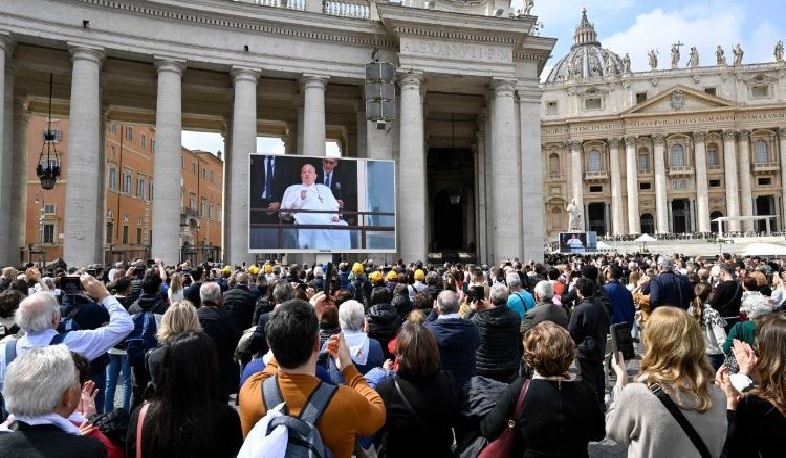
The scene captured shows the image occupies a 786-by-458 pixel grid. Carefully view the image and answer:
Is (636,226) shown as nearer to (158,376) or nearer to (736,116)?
(736,116)

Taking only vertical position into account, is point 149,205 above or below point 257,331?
above

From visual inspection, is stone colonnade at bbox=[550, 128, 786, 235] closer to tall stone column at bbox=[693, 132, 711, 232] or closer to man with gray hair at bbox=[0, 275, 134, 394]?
tall stone column at bbox=[693, 132, 711, 232]

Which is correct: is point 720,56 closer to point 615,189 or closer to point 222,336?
point 615,189

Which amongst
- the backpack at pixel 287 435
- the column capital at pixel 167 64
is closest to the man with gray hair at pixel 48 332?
the backpack at pixel 287 435

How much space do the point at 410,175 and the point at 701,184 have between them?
5642cm

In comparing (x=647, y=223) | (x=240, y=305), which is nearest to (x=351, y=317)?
(x=240, y=305)

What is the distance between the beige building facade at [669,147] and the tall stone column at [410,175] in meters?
50.1

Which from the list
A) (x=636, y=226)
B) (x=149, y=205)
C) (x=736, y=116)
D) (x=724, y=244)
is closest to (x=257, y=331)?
(x=149, y=205)

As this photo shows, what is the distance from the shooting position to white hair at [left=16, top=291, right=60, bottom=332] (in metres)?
3.81

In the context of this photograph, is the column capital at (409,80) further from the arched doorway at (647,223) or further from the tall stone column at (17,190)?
the arched doorway at (647,223)

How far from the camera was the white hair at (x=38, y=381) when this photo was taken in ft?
6.97

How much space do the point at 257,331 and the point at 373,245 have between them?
14970mm

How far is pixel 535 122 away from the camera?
966 inches

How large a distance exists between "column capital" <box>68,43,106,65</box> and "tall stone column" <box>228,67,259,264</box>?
4647mm
